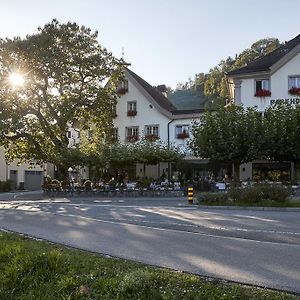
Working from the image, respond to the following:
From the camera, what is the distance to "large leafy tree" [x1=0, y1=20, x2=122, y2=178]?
38594 millimetres

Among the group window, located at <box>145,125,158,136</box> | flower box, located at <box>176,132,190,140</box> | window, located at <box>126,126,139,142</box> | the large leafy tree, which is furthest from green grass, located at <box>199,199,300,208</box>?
window, located at <box>126,126,139,142</box>

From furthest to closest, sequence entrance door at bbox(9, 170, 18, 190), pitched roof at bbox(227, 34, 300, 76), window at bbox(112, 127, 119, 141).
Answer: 1. entrance door at bbox(9, 170, 18, 190)
2. window at bbox(112, 127, 119, 141)
3. pitched roof at bbox(227, 34, 300, 76)

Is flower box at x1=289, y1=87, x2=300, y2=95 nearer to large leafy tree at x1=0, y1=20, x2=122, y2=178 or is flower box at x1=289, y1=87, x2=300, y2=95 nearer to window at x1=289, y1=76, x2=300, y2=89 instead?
window at x1=289, y1=76, x2=300, y2=89

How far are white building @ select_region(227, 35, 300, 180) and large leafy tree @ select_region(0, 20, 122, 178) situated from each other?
11.7m

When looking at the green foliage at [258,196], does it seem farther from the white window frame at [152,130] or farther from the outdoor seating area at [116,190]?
the white window frame at [152,130]

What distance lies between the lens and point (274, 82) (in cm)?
4069

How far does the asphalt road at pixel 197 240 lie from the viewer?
314 inches

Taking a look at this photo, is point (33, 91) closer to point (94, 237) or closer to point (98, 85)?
point (98, 85)

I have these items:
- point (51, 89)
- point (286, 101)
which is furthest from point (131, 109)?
point (286, 101)

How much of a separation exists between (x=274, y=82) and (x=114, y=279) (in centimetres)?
3656

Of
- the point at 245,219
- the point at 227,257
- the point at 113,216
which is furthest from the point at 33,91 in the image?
the point at 227,257

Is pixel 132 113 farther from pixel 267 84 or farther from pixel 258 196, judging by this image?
pixel 258 196

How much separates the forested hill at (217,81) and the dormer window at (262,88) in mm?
4794

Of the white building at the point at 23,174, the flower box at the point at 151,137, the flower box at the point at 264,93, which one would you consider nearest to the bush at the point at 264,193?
the flower box at the point at 264,93
